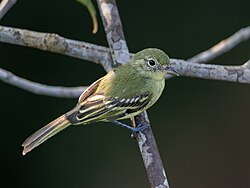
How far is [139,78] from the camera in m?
3.47

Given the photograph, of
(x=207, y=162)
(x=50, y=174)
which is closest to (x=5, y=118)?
(x=50, y=174)

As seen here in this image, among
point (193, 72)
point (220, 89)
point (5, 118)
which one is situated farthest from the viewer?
point (220, 89)

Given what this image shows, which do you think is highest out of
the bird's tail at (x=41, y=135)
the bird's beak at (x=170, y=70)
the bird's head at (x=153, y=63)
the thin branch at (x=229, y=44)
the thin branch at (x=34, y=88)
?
the thin branch at (x=34, y=88)

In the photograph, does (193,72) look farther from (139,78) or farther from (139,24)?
(139,24)

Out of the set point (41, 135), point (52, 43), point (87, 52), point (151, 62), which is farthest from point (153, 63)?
point (41, 135)

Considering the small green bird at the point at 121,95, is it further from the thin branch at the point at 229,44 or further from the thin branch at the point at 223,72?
the thin branch at the point at 229,44

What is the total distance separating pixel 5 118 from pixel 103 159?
3.12ft

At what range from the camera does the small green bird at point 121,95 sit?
321cm

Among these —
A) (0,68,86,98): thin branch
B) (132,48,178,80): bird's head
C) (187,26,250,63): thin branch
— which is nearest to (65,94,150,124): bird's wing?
(132,48,178,80): bird's head

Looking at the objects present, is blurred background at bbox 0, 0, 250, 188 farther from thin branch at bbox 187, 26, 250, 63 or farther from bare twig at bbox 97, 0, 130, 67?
bare twig at bbox 97, 0, 130, 67

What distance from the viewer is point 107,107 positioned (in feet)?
10.8

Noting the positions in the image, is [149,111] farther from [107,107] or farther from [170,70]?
[107,107]

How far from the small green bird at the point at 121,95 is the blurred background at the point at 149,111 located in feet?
6.17

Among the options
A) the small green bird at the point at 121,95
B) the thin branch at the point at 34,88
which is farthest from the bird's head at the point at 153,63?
the thin branch at the point at 34,88
